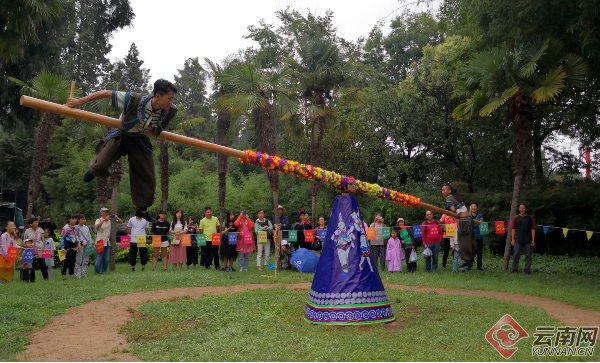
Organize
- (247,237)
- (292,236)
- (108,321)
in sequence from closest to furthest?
(108,321) → (247,237) → (292,236)

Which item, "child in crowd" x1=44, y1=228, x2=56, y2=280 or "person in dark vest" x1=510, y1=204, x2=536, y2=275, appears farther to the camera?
"person in dark vest" x1=510, y1=204, x2=536, y2=275

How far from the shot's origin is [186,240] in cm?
1262

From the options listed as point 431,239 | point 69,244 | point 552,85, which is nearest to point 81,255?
point 69,244

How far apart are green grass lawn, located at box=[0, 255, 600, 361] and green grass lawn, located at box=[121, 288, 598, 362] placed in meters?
1.37

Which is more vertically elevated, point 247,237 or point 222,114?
point 222,114

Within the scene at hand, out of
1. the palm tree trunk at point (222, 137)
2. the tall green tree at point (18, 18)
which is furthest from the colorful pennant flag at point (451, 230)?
the tall green tree at point (18, 18)

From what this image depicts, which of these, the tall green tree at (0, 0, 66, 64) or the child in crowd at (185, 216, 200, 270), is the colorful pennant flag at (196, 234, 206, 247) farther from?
the tall green tree at (0, 0, 66, 64)

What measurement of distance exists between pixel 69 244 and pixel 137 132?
735 centimetres

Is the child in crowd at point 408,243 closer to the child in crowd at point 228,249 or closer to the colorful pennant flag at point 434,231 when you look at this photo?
the colorful pennant flag at point 434,231

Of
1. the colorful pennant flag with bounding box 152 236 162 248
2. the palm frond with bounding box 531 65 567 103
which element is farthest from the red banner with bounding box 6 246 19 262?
the palm frond with bounding box 531 65 567 103

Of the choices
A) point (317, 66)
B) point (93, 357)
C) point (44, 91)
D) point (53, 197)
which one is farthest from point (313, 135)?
point (53, 197)

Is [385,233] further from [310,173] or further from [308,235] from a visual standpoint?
[310,173]

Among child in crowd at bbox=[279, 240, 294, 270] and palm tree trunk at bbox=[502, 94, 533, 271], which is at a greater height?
palm tree trunk at bbox=[502, 94, 533, 271]

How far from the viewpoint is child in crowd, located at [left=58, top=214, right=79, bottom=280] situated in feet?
36.1
